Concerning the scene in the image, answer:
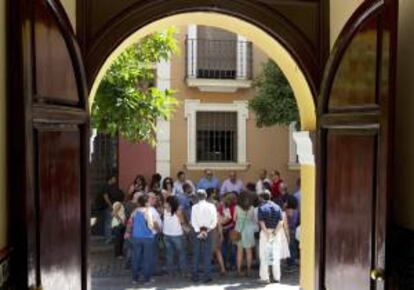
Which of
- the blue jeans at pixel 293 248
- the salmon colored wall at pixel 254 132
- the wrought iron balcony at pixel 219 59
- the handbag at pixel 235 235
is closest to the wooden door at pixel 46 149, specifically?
the handbag at pixel 235 235

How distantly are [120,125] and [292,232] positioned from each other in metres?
3.38

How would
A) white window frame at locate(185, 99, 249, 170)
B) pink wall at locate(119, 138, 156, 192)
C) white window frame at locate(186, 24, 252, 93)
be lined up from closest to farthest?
pink wall at locate(119, 138, 156, 192) < white window frame at locate(185, 99, 249, 170) < white window frame at locate(186, 24, 252, 93)

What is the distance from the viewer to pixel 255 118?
15656mm

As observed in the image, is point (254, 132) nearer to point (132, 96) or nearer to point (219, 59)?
point (219, 59)

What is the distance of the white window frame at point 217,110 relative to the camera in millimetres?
15758

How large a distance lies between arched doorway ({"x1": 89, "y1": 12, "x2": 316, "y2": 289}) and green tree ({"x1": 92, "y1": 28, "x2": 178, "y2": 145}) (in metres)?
4.40

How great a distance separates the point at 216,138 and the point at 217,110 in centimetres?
69

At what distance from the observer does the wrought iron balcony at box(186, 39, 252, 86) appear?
16078 millimetres

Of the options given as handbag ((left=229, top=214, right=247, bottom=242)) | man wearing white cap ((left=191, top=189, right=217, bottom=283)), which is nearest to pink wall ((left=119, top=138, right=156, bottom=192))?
handbag ((left=229, top=214, right=247, bottom=242))

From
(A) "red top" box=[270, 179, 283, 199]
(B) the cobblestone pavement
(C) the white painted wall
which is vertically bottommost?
(B) the cobblestone pavement

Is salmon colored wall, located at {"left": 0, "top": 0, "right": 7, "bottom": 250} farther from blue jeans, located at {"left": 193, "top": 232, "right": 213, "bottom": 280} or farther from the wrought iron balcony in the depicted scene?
the wrought iron balcony

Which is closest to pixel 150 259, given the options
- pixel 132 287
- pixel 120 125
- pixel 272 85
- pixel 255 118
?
pixel 132 287

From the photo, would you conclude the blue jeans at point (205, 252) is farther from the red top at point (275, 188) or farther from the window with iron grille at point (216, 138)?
the window with iron grille at point (216, 138)

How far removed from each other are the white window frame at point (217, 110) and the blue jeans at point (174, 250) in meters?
5.45
